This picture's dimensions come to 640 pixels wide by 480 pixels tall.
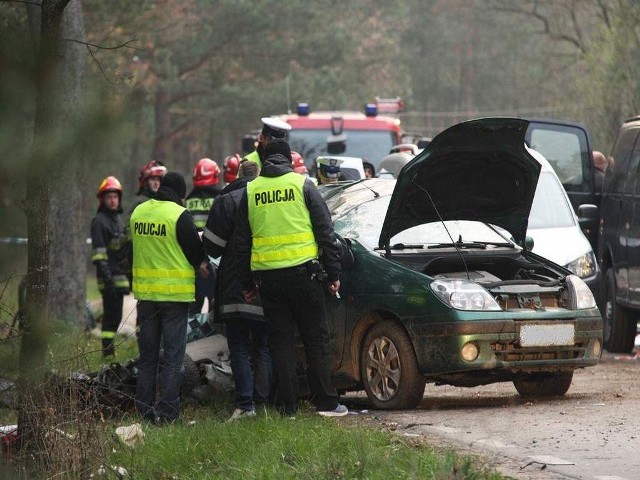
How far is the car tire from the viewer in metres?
15.9

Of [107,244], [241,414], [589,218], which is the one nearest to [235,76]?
[589,218]

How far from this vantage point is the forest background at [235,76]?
5379 mm

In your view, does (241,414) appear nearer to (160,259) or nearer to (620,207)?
(160,259)

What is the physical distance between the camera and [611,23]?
36156 millimetres

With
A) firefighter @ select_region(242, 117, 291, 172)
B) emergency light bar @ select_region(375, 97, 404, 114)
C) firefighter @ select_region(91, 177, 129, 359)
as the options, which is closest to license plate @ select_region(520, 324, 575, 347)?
firefighter @ select_region(242, 117, 291, 172)

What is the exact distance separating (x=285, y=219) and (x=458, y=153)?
149 cm

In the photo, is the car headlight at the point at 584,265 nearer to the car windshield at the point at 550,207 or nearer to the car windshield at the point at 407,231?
the car windshield at the point at 550,207

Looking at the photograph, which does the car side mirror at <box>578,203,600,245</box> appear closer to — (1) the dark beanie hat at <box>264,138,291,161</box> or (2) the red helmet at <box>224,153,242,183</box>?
(2) the red helmet at <box>224,153,242,183</box>

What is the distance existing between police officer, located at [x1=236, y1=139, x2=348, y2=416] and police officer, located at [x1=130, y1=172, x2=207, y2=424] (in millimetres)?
499

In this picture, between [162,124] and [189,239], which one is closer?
[189,239]

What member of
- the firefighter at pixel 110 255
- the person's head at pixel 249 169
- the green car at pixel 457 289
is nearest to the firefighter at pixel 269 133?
the person's head at pixel 249 169

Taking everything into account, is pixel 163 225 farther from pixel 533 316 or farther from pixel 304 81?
pixel 304 81

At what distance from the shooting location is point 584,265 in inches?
554

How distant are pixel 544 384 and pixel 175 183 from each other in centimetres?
299
